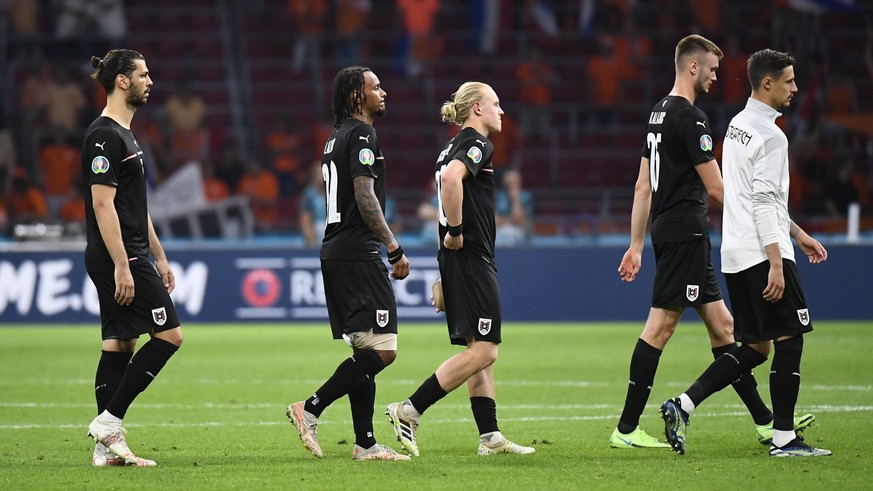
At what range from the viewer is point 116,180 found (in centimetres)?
745

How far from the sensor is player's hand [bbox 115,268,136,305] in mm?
7316

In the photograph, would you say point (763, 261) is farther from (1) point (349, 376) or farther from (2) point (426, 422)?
(2) point (426, 422)

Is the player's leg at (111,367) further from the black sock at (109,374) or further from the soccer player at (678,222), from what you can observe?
the soccer player at (678,222)

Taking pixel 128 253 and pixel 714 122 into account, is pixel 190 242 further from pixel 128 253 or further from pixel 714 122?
pixel 128 253

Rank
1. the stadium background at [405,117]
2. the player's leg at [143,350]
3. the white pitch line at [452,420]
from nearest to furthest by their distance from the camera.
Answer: the player's leg at [143,350] < the white pitch line at [452,420] < the stadium background at [405,117]

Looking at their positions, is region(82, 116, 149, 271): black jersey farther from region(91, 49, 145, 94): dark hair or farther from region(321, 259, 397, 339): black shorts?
region(321, 259, 397, 339): black shorts

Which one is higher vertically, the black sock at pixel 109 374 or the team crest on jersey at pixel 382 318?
the team crest on jersey at pixel 382 318

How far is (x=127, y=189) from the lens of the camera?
297 inches

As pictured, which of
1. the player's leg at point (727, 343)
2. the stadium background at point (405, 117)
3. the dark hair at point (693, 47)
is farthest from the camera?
the stadium background at point (405, 117)

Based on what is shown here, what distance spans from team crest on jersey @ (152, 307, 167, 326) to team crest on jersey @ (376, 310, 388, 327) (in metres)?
1.22

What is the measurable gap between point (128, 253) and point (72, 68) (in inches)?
762

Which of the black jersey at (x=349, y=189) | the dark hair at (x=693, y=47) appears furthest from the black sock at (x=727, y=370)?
the black jersey at (x=349, y=189)

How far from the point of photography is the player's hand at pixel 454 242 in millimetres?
7625

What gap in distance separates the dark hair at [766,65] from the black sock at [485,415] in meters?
2.46
